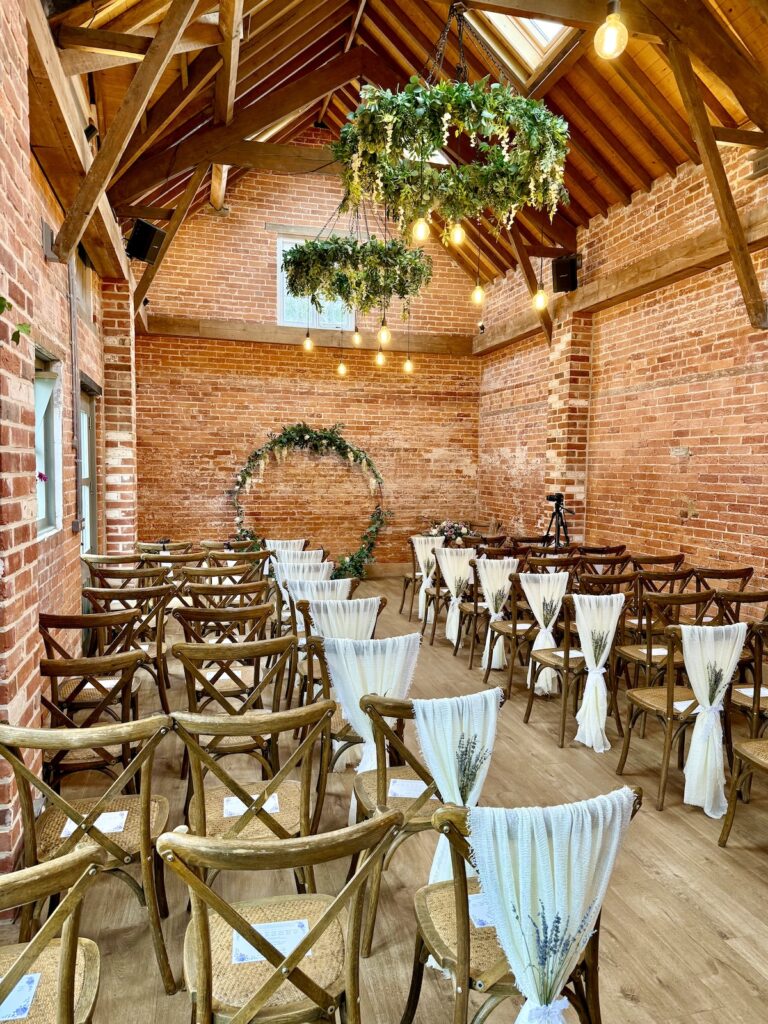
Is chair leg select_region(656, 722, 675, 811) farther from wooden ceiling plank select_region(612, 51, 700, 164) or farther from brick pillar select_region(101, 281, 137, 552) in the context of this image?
brick pillar select_region(101, 281, 137, 552)

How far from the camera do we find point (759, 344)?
5273mm

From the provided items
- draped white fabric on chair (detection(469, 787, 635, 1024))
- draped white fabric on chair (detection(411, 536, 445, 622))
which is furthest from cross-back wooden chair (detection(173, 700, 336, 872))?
draped white fabric on chair (detection(411, 536, 445, 622))

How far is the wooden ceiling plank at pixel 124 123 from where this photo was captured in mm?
3432

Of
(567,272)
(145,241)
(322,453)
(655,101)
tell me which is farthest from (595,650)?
(322,453)

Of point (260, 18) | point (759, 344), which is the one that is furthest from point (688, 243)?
point (260, 18)

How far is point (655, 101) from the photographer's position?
5371 mm

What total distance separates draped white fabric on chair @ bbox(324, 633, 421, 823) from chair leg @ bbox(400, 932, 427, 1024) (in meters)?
0.86

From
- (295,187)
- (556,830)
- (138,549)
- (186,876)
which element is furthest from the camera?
(295,187)

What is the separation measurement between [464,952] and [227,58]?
4.95 m

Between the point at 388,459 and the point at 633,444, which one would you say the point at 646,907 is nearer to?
the point at 633,444

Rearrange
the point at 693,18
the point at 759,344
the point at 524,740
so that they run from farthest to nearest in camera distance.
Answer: the point at 759,344 < the point at 693,18 < the point at 524,740

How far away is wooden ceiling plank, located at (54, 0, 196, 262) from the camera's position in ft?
11.3

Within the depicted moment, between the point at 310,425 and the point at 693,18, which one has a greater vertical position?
the point at 693,18

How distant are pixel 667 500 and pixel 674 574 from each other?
1997mm
